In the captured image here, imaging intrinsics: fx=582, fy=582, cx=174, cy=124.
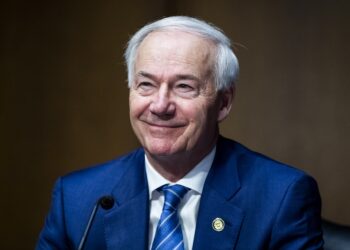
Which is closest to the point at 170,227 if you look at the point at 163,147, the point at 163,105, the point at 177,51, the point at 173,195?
the point at 173,195

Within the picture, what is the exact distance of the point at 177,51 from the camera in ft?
5.69

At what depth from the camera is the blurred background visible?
2.99 metres

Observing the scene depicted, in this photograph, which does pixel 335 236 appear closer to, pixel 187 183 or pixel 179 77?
pixel 187 183

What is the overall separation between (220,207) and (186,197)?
11 centimetres

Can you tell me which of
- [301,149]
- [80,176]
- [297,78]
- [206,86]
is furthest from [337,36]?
[80,176]

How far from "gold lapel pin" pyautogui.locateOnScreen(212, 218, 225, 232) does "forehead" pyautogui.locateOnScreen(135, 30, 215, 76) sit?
46 centimetres

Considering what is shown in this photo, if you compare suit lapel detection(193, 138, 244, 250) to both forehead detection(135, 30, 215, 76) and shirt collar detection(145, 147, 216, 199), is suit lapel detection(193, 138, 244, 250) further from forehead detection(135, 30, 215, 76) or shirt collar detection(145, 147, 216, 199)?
forehead detection(135, 30, 215, 76)

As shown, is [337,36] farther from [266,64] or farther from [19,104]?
[19,104]

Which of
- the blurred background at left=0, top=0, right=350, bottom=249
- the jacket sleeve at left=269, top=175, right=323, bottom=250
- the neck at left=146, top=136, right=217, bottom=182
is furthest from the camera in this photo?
the blurred background at left=0, top=0, right=350, bottom=249

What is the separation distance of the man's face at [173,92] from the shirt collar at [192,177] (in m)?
0.08

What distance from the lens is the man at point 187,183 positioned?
1.72 metres

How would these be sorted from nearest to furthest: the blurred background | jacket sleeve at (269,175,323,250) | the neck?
jacket sleeve at (269,175,323,250)
the neck
the blurred background

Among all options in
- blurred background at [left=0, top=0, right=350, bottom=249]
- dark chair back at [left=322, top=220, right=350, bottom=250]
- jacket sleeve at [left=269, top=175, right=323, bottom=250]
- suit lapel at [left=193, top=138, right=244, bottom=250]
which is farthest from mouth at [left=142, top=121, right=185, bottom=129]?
blurred background at [left=0, top=0, right=350, bottom=249]

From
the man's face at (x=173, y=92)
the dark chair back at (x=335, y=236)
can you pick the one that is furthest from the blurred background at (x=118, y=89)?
the man's face at (x=173, y=92)
